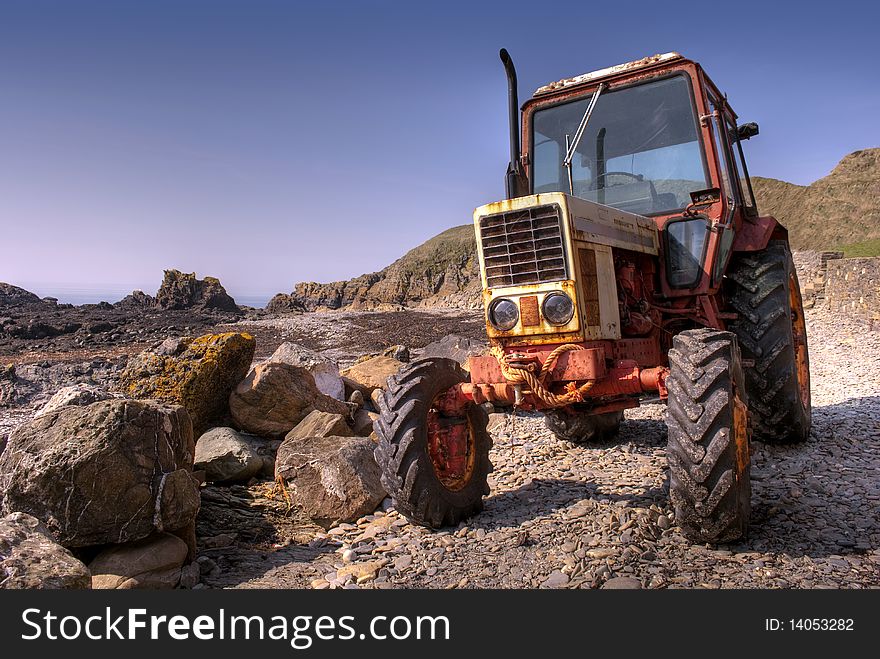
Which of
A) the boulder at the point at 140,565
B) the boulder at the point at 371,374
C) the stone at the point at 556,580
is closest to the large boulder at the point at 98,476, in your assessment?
the boulder at the point at 140,565

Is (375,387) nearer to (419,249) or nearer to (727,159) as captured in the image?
(727,159)

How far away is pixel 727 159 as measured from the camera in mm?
5949

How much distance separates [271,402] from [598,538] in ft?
13.6

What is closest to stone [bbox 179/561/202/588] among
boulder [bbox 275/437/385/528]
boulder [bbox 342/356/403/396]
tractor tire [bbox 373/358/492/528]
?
boulder [bbox 275/437/385/528]

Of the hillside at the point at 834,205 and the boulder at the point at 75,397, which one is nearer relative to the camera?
the boulder at the point at 75,397

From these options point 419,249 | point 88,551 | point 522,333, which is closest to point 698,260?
point 522,333

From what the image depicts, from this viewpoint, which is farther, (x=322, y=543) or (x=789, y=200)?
(x=789, y=200)

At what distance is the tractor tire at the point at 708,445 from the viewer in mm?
3707

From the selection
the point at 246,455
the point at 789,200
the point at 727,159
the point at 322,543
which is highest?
the point at 789,200

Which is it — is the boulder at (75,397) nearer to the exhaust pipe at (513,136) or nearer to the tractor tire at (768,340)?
the exhaust pipe at (513,136)

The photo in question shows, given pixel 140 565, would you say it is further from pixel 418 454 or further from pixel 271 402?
pixel 271 402

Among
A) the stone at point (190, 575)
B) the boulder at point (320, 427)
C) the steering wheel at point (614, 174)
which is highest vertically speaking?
the steering wheel at point (614, 174)

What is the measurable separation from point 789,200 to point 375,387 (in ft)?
208

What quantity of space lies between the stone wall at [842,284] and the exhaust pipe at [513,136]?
16.3m
